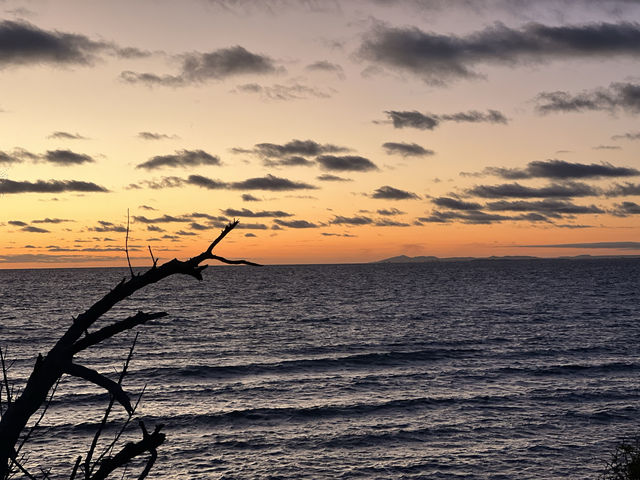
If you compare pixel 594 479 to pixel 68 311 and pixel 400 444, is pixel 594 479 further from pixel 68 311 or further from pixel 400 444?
pixel 68 311

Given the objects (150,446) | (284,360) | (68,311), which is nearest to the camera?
(150,446)

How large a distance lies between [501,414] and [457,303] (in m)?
85.1

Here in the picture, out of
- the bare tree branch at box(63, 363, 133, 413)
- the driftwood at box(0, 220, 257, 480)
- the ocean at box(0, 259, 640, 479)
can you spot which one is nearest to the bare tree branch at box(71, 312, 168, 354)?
the driftwood at box(0, 220, 257, 480)

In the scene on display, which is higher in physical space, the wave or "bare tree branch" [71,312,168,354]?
"bare tree branch" [71,312,168,354]

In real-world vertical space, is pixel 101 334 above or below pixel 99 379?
above

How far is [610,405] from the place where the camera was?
4094 centimetres

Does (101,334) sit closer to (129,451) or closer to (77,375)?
(77,375)

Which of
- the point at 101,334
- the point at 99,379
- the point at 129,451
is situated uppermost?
the point at 101,334

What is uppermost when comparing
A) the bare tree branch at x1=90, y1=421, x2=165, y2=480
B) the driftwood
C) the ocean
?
the driftwood

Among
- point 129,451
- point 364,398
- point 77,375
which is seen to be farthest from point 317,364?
point 77,375

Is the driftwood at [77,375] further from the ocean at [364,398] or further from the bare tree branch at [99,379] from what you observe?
the ocean at [364,398]

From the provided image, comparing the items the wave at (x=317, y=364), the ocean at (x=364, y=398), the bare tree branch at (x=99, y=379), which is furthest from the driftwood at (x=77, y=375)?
the wave at (x=317, y=364)

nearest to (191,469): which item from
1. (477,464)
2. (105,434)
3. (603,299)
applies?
(105,434)

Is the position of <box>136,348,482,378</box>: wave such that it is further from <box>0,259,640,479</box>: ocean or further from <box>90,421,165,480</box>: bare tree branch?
<box>90,421,165,480</box>: bare tree branch
